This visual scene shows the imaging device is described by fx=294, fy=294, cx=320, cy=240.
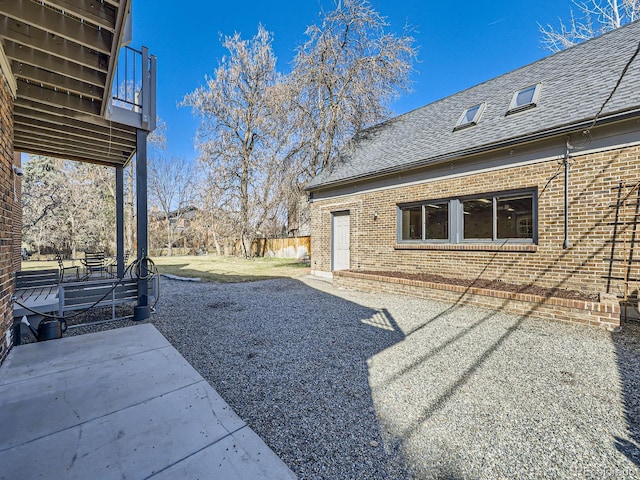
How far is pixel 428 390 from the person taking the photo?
9.21ft

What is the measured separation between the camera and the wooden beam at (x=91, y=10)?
2662mm

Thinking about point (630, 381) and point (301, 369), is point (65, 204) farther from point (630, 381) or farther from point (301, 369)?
point (630, 381)

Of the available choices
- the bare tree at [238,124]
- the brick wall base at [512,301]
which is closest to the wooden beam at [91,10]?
the brick wall base at [512,301]

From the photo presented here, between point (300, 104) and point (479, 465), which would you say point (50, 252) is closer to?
point (300, 104)

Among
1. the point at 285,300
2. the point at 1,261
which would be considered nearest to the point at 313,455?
the point at 1,261

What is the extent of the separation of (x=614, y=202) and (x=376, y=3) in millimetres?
10611

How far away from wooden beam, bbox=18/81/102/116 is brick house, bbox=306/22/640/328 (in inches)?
261

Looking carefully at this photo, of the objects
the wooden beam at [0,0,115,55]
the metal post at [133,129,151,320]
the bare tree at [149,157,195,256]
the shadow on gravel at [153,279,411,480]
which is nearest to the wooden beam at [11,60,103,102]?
the metal post at [133,129,151,320]

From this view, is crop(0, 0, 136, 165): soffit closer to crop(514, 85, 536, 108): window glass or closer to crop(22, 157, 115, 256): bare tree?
crop(514, 85, 536, 108): window glass

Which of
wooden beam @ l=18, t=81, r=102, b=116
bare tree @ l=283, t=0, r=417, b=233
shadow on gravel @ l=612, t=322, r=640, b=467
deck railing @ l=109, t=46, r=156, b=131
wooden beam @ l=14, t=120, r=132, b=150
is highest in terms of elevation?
bare tree @ l=283, t=0, r=417, b=233

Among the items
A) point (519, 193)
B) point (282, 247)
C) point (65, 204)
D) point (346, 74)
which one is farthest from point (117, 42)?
point (65, 204)

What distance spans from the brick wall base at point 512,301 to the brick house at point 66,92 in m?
5.32

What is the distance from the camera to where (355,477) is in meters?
1.79

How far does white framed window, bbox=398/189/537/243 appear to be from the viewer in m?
6.39
